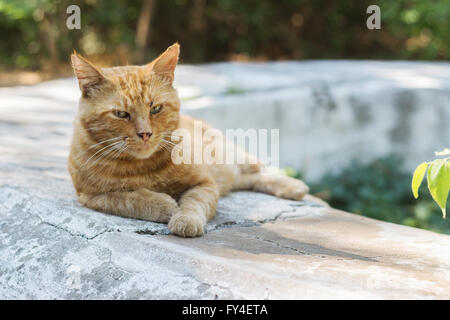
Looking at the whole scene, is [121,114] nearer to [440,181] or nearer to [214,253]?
[214,253]

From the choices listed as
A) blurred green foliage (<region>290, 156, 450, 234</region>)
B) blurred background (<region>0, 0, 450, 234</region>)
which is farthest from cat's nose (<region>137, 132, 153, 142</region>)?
blurred background (<region>0, 0, 450, 234</region>)

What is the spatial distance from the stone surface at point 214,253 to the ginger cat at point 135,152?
3.2 inches

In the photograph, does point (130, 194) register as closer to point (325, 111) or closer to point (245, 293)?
point (245, 293)

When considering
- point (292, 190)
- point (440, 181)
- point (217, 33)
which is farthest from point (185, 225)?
point (217, 33)

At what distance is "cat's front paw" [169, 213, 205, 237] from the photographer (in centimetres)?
200

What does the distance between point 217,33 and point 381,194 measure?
4858 millimetres

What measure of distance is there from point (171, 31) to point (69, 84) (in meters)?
3.37

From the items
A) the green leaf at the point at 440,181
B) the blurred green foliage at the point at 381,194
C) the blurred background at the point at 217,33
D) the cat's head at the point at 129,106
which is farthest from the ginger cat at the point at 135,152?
the blurred background at the point at 217,33

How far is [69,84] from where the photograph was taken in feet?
19.8

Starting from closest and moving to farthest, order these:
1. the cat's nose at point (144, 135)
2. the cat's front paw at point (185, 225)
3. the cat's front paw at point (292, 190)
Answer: the cat's front paw at point (185, 225) < the cat's nose at point (144, 135) < the cat's front paw at point (292, 190)

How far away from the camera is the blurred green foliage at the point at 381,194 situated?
495cm

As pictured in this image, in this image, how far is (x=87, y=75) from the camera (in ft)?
7.28

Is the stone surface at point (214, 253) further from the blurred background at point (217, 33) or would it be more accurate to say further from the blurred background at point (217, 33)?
the blurred background at point (217, 33)

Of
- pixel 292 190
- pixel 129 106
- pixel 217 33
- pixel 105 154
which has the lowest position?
pixel 292 190
